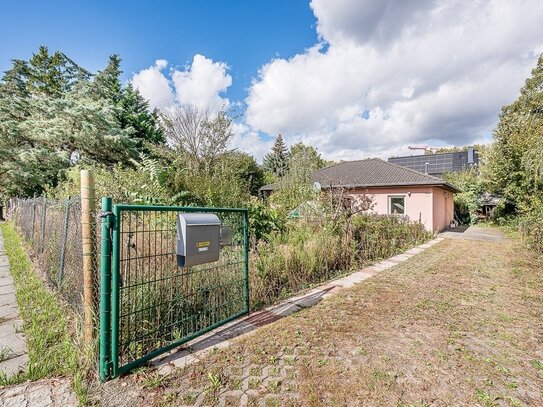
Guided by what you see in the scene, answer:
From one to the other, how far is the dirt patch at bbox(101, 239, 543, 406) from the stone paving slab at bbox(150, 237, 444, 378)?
14cm

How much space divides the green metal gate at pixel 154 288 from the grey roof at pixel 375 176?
9356mm

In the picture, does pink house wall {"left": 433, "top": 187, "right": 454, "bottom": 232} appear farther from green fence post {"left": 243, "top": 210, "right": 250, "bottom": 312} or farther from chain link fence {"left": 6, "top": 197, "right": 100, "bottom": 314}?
chain link fence {"left": 6, "top": 197, "right": 100, "bottom": 314}

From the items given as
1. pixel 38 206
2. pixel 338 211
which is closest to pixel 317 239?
pixel 338 211

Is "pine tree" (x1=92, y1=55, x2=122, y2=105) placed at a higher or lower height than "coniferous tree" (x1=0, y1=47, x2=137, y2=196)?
higher

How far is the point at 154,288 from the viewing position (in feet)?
9.71

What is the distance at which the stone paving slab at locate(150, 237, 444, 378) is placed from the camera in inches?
107

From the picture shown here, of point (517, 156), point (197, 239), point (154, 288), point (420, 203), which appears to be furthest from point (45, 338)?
point (517, 156)

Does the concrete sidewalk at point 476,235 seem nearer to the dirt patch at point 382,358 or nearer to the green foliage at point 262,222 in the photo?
the dirt patch at point 382,358

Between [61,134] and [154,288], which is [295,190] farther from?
[61,134]

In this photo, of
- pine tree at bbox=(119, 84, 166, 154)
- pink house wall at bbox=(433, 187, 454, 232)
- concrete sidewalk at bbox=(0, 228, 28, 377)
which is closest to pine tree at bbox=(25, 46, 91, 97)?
pine tree at bbox=(119, 84, 166, 154)

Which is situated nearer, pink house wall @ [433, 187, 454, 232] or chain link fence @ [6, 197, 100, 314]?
chain link fence @ [6, 197, 100, 314]

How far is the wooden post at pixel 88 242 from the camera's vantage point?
2.57 meters

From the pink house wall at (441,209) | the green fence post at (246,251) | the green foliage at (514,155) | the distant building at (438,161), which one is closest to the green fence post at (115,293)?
the green fence post at (246,251)

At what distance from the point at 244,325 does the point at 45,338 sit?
223cm
